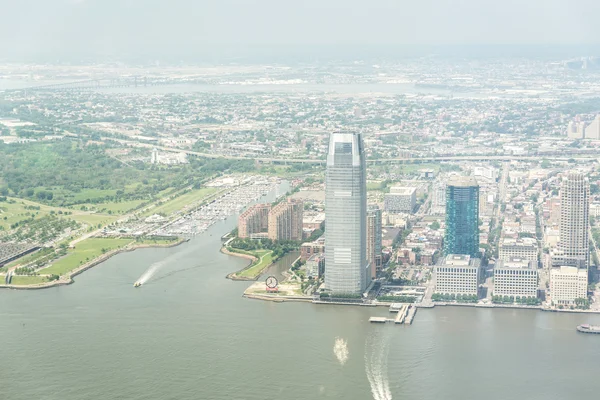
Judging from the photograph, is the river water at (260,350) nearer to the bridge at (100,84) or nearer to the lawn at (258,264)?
the lawn at (258,264)

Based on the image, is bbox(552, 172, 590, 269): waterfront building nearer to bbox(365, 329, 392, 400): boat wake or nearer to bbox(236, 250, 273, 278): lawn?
bbox(365, 329, 392, 400): boat wake

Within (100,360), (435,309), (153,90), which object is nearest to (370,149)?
(435,309)

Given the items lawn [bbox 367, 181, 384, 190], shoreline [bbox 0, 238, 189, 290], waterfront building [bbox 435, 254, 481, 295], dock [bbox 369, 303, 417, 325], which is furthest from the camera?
lawn [bbox 367, 181, 384, 190]

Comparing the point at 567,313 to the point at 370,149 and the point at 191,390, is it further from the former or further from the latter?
the point at 370,149

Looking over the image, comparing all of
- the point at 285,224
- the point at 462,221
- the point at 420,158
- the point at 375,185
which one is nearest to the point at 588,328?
the point at 462,221

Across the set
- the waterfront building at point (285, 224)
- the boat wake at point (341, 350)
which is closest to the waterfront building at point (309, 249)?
the waterfront building at point (285, 224)

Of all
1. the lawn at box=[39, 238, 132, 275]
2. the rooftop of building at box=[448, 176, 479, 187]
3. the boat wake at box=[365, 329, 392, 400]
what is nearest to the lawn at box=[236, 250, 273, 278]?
the lawn at box=[39, 238, 132, 275]
